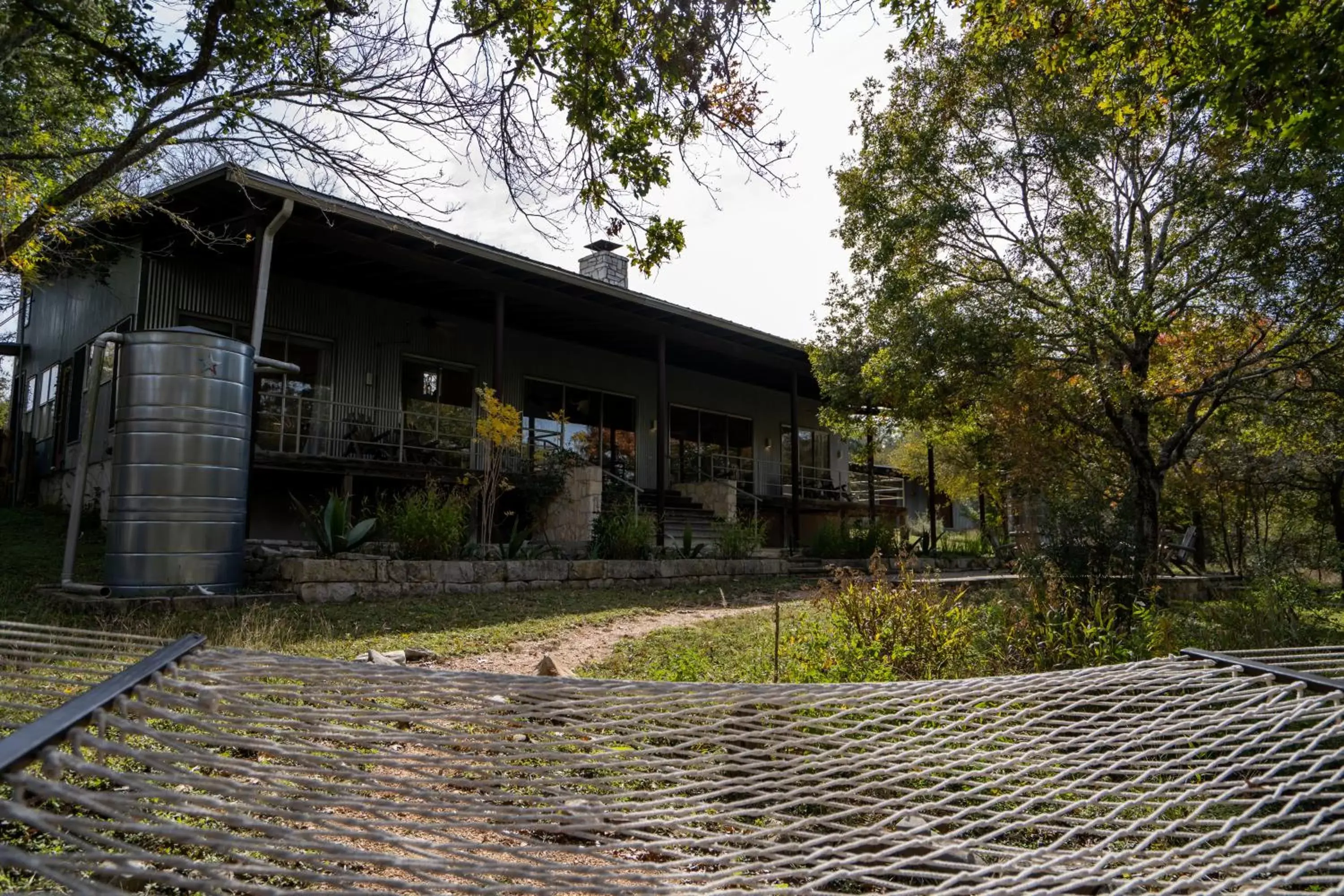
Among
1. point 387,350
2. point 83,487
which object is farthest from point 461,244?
point 83,487

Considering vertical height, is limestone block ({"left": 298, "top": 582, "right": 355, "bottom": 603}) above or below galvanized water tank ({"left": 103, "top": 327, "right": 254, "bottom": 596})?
below

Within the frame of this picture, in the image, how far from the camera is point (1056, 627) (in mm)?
5273

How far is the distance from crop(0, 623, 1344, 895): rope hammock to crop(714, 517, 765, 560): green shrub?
31.1 ft

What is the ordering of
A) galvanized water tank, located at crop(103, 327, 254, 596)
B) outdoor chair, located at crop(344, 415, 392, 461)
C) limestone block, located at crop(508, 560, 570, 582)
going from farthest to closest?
outdoor chair, located at crop(344, 415, 392, 461), limestone block, located at crop(508, 560, 570, 582), galvanized water tank, located at crop(103, 327, 254, 596)

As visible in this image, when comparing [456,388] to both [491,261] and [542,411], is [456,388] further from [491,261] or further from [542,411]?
[491,261]

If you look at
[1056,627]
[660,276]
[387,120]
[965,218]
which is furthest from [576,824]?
[965,218]

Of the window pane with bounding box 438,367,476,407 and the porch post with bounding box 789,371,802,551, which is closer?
the window pane with bounding box 438,367,476,407

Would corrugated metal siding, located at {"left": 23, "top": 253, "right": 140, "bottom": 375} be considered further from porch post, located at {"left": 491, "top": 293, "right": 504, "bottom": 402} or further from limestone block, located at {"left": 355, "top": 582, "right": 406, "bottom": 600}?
limestone block, located at {"left": 355, "top": 582, "right": 406, "bottom": 600}

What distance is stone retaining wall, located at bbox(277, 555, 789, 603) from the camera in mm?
7344

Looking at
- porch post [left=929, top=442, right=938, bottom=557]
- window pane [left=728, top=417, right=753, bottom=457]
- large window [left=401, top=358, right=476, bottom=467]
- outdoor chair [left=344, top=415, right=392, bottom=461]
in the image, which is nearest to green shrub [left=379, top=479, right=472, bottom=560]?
outdoor chair [left=344, top=415, right=392, bottom=461]

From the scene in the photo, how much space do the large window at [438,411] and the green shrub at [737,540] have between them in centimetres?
405

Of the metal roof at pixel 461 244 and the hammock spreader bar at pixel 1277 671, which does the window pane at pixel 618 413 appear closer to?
the metal roof at pixel 461 244

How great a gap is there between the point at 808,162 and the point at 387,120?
7.65 feet

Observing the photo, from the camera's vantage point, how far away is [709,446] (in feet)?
58.8
